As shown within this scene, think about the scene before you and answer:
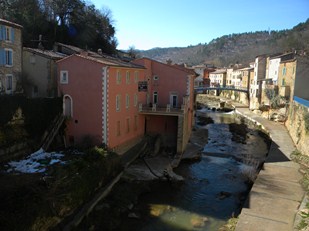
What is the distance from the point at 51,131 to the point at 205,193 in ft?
39.1

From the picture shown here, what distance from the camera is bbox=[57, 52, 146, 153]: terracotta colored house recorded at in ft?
71.7

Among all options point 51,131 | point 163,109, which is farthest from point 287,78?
point 51,131

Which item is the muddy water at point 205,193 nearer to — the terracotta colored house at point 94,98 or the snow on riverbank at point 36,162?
the terracotta colored house at point 94,98

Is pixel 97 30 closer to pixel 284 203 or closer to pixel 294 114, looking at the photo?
pixel 294 114

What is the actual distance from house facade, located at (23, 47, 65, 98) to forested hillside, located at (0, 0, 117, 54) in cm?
983

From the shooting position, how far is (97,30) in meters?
50.1

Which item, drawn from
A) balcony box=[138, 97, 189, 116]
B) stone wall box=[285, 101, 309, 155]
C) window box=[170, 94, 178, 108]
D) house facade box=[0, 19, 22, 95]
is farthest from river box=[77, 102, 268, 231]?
house facade box=[0, 19, 22, 95]

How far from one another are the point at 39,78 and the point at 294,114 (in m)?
26.8

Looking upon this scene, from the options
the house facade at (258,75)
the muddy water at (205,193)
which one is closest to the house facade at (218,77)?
the house facade at (258,75)

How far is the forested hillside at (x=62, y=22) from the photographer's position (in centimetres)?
3841

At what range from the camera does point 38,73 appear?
27.2m

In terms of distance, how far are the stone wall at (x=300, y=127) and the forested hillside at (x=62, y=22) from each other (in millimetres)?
27337

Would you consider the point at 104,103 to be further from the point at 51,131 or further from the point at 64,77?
the point at 51,131

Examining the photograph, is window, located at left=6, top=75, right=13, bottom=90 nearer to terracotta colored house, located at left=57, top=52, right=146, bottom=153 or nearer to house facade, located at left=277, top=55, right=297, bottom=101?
terracotta colored house, located at left=57, top=52, right=146, bottom=153
